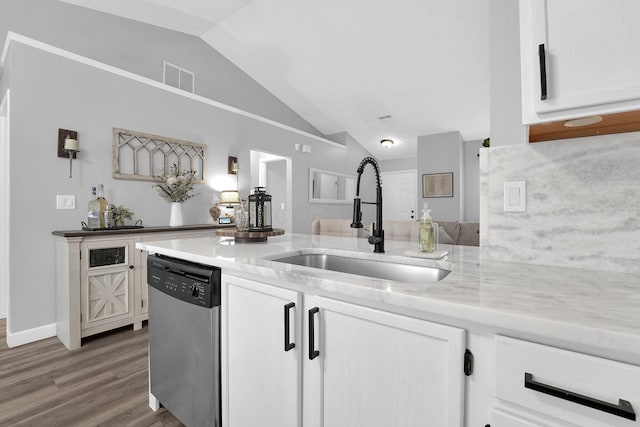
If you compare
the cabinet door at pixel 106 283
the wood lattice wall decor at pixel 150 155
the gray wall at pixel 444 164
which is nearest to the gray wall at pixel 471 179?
the gray wall at pixel 444 164

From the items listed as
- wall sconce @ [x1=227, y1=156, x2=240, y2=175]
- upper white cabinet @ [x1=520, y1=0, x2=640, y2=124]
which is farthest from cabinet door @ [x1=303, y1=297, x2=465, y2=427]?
wall sconce @ [x1=227, y1=156, x2=240, y2=175]

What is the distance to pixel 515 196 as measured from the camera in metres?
1.14

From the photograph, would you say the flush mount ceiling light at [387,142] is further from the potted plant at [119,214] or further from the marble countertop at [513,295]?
the marble countertop at [513,295]

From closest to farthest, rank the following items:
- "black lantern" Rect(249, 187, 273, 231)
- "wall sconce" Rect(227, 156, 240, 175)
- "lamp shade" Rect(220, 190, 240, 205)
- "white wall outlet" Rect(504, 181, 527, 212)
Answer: "white wall outlet" Rect(504, 181, 527, 212), "black lantern" Rect(249, 187, 273, 231), "lamp shade" Rect(220, 190, 240, 205), "wall sconce" Rect(227, 156, 240, 175)

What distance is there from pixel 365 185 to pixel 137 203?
5557 millimetres

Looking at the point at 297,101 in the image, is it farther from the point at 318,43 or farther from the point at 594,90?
the point at 594,90

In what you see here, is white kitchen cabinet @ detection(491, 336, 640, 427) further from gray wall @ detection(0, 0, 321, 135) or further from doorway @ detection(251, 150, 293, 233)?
doorway @ detection(251, 150, 293, 233)

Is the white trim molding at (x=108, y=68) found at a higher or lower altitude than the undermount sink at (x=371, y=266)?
higher

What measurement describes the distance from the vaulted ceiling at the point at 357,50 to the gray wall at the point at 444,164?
330 millimetres

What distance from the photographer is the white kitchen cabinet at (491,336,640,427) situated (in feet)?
1.64

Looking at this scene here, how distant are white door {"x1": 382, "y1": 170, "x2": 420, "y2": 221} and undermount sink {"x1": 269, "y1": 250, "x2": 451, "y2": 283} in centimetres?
626

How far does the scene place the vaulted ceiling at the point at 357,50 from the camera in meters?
3.62

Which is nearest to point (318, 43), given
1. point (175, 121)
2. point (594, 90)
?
point (175, 121)

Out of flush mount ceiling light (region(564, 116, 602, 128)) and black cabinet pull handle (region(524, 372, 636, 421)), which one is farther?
flush mount ceiling light (region(564, 116, 602, 128))
